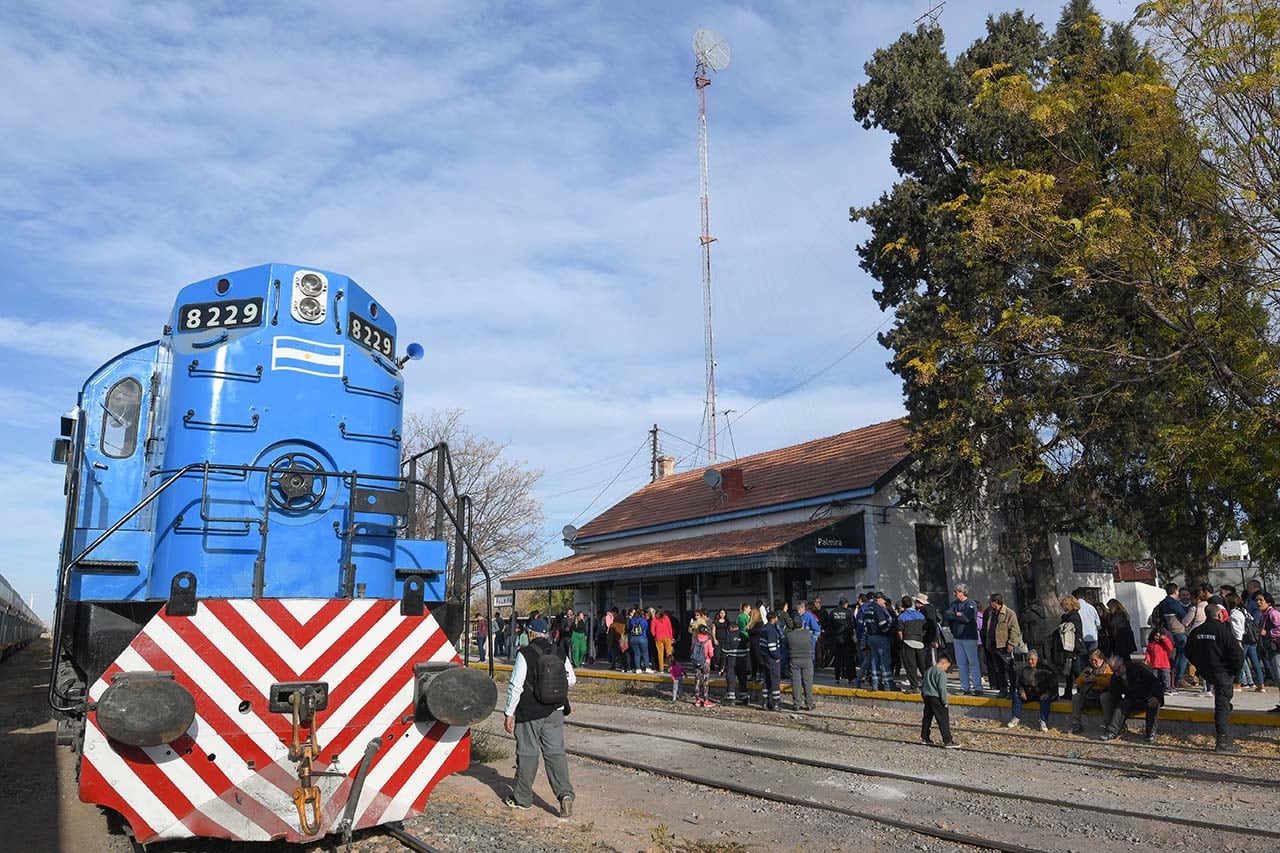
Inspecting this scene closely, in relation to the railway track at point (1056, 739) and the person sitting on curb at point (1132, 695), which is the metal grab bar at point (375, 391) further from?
the person sitting on curb at point (1132, 695)

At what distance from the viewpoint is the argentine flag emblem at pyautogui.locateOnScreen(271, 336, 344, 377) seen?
7.29 metres

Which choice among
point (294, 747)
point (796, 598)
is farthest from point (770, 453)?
point (294, 747)

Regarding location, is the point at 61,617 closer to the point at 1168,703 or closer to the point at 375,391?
the point at 375,391

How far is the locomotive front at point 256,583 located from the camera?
5.66 metres

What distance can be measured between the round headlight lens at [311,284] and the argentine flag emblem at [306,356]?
1.26 feet

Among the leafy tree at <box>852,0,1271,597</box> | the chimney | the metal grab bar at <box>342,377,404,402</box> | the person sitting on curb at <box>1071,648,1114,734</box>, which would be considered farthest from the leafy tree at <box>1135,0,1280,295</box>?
the chimney

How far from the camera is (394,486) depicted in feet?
25.9

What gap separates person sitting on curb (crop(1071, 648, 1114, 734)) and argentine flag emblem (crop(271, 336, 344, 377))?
10.4 metres

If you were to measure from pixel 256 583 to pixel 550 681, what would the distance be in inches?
108

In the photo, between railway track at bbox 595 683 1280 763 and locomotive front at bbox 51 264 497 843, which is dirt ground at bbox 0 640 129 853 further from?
railway track at bbox 595 683 1280 763

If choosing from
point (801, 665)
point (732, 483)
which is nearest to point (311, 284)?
point (801, 665)

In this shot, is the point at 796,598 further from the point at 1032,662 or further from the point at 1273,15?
the point at 1273,15

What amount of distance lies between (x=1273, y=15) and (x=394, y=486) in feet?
38.2

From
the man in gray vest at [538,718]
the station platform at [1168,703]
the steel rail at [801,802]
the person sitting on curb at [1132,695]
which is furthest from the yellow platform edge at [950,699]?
the steel rail at [801,802]
